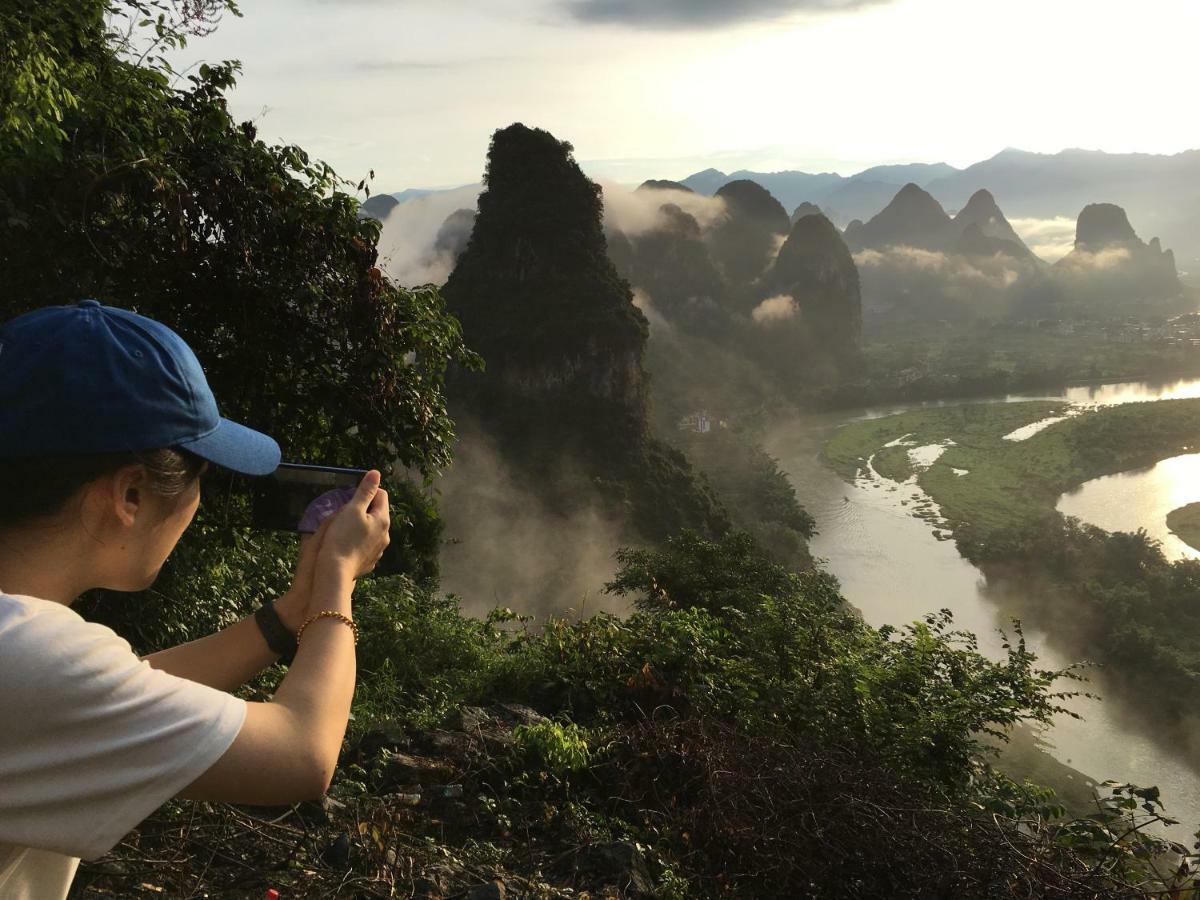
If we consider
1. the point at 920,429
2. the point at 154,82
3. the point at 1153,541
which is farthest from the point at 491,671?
the point at 920,429

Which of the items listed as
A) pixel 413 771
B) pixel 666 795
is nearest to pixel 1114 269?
pixel 666 795

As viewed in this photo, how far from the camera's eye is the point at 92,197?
13.7ft

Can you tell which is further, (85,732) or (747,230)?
(747,230)

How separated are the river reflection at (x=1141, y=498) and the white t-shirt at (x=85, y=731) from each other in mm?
44818

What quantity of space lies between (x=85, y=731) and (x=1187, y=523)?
49.1 m

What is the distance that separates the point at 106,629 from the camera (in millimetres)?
949

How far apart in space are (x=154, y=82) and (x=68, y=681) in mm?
4635

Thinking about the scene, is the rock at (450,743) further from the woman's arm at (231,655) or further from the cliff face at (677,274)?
the cliff face at (677,274)

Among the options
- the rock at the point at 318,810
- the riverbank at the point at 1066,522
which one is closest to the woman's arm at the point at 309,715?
the rock at the point at 318,810

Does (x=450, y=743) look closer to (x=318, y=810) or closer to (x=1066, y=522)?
(x=318, y=810)

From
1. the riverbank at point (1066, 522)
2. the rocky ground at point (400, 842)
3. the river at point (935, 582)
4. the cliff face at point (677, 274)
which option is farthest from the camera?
the cliff face at point (677, 274)

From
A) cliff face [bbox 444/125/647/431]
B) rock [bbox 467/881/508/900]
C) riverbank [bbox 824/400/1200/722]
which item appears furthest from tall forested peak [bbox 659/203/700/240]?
rock [bbox 467/881/508/900]

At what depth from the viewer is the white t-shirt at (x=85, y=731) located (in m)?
0.86

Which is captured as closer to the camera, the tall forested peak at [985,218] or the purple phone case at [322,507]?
the purple phone case at [322,507]
